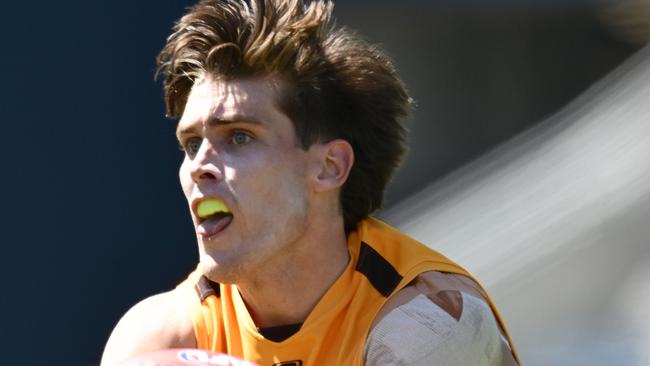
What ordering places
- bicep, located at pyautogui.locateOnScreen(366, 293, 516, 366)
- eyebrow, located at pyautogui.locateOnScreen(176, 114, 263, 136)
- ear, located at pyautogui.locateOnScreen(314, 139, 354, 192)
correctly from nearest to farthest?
bicep, located at pyautogui.locateOnScreen(366, 293, 516, 366) → eyebrow, located at pyautogui.locateOnScreen(176, 114, 263, 136) → ear, located at pyautogui.locateOnScreen(314, 139, 354, 192)

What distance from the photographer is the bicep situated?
8.00 feet

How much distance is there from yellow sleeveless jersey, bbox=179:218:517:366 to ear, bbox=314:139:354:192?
13 centimetres

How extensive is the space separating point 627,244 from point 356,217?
952 mm

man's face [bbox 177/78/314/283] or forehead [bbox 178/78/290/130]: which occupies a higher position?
forehead [bbox 178/78/290/130]

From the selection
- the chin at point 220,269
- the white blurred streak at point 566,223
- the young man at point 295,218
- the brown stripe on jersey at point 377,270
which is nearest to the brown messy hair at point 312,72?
the young man at point 295,218

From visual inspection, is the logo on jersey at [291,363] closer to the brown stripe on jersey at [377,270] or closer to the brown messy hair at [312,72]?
the brown stripe on jersey at [377,270]

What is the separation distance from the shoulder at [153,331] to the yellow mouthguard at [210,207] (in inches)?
10.3

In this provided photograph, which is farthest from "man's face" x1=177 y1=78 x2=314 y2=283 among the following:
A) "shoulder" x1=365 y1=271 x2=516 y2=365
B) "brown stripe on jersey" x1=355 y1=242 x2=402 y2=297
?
"shoulder" x1=365 y1=271 x2=516 y2=365

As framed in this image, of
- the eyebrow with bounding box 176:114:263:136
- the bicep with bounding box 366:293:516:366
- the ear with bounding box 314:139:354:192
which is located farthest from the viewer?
the ear with bounding box 314:139:354:192

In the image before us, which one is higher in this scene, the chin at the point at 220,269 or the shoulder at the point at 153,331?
the chin at the point at 220,269

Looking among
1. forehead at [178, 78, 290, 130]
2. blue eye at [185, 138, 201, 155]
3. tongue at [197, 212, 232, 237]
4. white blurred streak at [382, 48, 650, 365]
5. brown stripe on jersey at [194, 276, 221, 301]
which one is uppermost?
forehead at [178, 78, 290, 130]

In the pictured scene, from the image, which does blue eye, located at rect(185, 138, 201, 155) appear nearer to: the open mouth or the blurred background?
the open mouth

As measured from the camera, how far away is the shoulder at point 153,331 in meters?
2.62

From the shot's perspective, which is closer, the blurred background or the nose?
the nose
